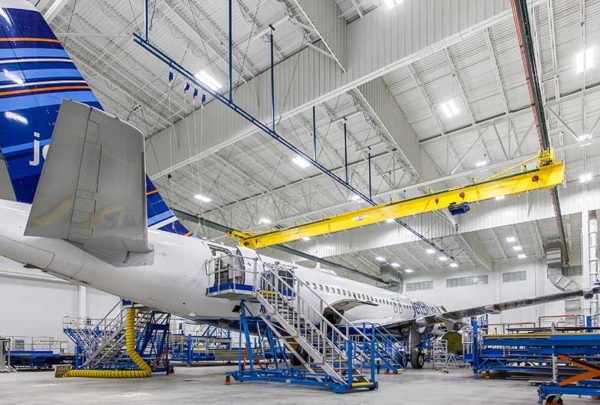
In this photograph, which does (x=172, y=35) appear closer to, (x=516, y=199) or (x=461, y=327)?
(x=461, y=327)

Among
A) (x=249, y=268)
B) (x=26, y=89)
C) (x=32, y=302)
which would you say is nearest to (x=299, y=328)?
(x=249, y=268)

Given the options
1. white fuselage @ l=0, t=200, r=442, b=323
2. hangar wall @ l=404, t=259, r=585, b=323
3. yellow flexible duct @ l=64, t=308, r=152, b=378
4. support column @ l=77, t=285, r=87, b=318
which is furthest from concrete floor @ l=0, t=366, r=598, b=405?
hangar wall @ l=404, t=259, r=585, b=323

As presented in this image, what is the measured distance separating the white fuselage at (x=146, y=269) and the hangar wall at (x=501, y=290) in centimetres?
2709

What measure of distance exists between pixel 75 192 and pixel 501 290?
38.1 m

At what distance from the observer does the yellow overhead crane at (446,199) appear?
17319mm

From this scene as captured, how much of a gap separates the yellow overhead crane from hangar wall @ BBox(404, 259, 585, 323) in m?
18.8

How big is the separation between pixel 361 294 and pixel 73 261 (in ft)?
45.3

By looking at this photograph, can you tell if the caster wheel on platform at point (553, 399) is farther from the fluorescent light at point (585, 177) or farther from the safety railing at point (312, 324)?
the fluorescent light at point (585, 177)

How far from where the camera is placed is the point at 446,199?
20.4 meters

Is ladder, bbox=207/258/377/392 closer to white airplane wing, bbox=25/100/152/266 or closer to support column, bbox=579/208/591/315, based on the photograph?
white airplane wing, bbox=25/100/152/266

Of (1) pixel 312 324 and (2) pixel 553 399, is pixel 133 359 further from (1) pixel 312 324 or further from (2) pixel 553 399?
(2) pixel 553 399

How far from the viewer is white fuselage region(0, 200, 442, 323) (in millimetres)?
8469

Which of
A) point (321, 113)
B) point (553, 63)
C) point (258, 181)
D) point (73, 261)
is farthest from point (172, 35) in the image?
point (553, 63)

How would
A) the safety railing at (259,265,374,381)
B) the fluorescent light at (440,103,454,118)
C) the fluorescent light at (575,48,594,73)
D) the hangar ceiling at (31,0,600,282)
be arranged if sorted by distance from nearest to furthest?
the safety railing at (259,265,374,381)
the hangar ceiling at (31,0,600,282)
the fluorescent light at (575,48,594,73)
the fluorescent light at (440,103,454,118)
